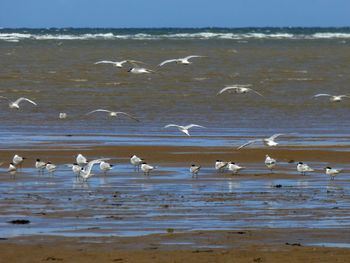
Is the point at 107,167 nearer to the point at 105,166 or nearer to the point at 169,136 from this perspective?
the point at 105,166

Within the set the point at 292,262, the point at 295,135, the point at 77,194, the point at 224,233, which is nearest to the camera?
the point at 292,262

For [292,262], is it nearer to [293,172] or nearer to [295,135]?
[293,172]

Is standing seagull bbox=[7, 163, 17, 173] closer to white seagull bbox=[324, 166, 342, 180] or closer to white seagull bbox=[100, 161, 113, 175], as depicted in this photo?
white seagull bbox=[100, 161, 113, 175]

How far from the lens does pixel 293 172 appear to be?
735 inches

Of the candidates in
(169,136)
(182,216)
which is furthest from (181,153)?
(182,216)

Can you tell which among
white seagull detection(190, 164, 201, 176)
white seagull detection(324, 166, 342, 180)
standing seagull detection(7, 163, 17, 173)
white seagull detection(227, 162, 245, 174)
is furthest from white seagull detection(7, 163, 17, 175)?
white seagull detection(324, 166, 342, 180)


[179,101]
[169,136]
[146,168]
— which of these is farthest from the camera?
[179,101]

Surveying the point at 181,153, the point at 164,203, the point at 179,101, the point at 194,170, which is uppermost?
the point at 179,101

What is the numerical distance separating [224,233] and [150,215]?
157 cm

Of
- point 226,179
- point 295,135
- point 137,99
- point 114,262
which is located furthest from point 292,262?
point 137,99

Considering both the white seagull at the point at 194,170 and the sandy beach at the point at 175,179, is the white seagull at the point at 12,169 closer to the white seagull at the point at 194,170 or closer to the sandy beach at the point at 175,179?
the sandy beach at the point at 175,179

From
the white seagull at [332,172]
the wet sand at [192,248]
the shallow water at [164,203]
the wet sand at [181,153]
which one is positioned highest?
the wet sand at [181,153]

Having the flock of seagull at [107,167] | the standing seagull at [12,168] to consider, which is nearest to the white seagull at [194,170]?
the flock of seagull at [107,167]

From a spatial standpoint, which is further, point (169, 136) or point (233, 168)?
point (169, 136)
